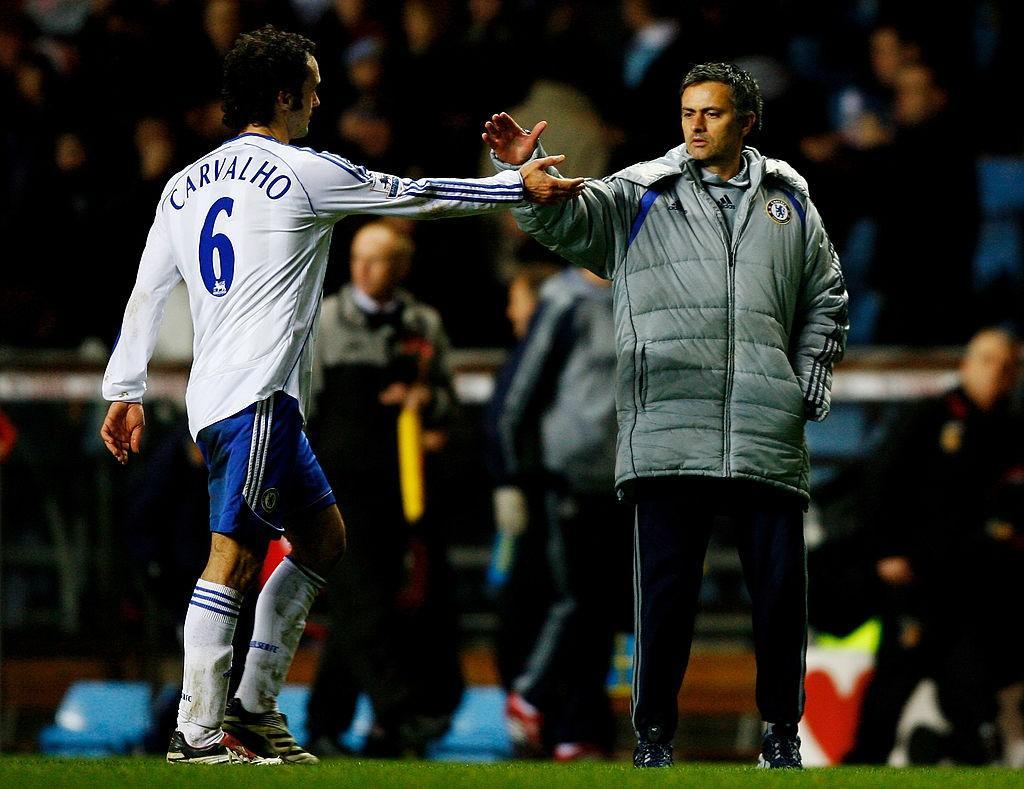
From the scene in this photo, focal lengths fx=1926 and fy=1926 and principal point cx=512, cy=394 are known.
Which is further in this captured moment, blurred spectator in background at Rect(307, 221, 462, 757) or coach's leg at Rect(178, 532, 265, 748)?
blurred spectator in background at Rect(307, 221, 462, 757)

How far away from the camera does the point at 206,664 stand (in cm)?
570

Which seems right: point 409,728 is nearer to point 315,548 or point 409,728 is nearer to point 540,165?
point 315,548

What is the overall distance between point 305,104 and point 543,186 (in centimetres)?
79

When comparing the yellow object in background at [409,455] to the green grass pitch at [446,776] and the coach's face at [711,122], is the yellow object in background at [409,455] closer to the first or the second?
the green grass pitch at [446,776]

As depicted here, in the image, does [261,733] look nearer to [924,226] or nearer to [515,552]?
[515,552]

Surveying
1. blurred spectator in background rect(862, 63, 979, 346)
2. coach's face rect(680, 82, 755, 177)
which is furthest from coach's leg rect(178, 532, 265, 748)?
blurred spectator in background rect(862, 63, 979, 346)

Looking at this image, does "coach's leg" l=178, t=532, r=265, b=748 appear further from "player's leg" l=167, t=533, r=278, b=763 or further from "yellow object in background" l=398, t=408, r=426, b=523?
"yellow object in background" l=398, t=408, r=426, b=523

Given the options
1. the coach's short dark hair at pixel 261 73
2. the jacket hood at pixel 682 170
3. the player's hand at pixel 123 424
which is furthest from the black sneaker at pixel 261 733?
the jacket hood at pixel 682 170

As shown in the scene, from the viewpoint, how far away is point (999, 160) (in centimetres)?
1138

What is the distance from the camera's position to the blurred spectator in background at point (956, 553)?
8.93m

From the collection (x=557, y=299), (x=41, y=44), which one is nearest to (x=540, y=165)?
(x=557, y=299)

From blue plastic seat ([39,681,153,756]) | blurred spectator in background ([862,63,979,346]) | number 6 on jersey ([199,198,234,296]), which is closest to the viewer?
number 6 on jersey ([199,198,234,296])

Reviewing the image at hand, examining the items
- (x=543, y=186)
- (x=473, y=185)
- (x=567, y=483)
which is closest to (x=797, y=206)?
(x=543, y=186)

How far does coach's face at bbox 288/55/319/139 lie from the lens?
5977 mm
